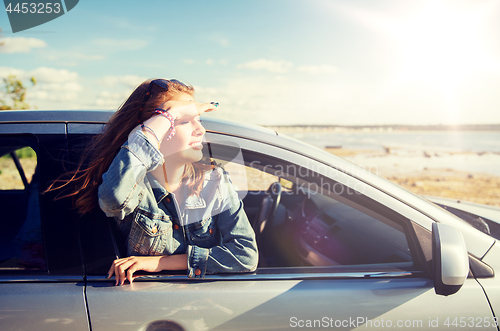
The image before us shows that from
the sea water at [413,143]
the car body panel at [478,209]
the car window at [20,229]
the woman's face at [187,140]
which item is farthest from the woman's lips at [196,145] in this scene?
the sea water at [413,143]

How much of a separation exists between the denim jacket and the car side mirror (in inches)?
27.9

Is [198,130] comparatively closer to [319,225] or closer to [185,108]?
[185,108]

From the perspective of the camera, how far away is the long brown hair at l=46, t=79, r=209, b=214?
3.95 feet

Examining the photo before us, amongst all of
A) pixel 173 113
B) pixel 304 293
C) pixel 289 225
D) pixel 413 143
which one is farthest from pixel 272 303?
pixel 413 143

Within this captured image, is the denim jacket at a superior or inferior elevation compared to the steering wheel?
superior

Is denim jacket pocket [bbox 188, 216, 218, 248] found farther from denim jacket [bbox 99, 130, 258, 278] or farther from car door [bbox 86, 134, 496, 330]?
car door [bbox 86, 134, 496, 330]

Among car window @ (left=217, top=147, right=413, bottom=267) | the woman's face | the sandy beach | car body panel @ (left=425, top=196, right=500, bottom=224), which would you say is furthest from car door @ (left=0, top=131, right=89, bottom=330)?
the sandy beach

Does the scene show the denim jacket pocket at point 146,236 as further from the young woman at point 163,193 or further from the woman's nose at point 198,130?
the woman's nose at point 198,130

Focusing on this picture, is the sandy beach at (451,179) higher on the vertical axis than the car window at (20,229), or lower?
lower

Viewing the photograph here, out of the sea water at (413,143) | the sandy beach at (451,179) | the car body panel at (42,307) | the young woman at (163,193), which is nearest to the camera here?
the car body panel at (42,307)

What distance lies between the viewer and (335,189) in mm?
1299

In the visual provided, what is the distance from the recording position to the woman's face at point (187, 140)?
4.26ft

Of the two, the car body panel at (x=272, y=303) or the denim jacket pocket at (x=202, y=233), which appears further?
the denim jacket pocket at (x=202, y=233)

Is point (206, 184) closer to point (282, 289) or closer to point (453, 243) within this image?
point (282, 289)
